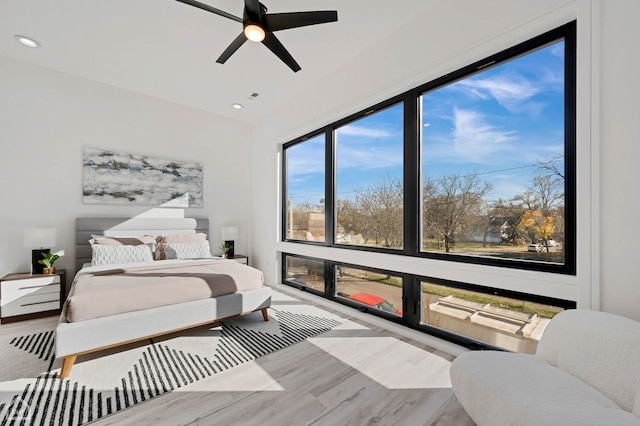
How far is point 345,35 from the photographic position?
116 inches

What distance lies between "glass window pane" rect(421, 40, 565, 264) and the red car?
87 cm

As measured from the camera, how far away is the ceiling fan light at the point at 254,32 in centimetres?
212

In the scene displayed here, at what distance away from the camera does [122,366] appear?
217cm

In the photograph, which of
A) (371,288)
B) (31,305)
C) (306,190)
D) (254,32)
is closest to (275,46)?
(254,32)

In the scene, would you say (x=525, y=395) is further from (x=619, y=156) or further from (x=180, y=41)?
(x=180, y=41)

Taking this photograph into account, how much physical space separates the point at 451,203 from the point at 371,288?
1.40 m

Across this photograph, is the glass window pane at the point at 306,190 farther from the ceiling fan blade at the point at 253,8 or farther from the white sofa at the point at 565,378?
the white sofa at the point at 565,378

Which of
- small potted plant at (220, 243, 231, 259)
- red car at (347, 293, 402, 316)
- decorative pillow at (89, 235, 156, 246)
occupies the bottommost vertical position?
red car at (347, 293, 402, 316)

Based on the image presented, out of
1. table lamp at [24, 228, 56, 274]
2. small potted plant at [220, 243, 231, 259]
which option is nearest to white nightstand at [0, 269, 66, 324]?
table lamp at [24, 228, 56, 274]

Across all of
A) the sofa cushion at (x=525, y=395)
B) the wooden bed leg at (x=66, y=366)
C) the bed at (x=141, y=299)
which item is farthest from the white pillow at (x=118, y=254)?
the sofa cushion at (x=525, y=395)

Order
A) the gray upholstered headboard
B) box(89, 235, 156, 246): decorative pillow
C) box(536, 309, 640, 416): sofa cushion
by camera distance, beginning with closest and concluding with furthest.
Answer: box(536, 309, 640, 416): sofa cushion, box(89, 235, 156, 246): decorative pillow, the gray upholstered headboard

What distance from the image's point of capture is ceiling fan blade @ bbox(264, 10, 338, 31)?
80.4 inches

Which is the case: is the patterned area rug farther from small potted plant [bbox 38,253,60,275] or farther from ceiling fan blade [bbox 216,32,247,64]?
ceiling fan blade [bbox 216,32,247,64]

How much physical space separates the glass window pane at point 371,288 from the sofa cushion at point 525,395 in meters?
1.43
